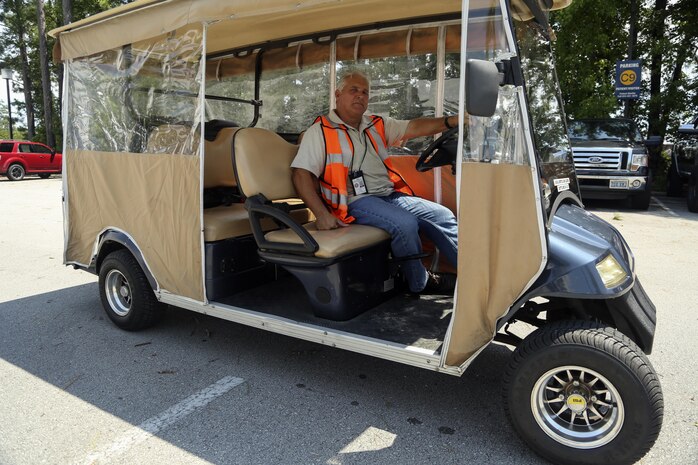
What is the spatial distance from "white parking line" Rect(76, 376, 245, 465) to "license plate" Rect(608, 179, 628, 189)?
29.8 ft

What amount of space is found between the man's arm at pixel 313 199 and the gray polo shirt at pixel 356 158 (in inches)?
2.3

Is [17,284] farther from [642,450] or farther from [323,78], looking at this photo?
[642,450]

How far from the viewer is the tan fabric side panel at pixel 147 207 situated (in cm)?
353

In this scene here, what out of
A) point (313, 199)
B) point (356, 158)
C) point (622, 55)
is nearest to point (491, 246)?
point (313, 199)

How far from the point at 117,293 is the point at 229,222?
1295mm

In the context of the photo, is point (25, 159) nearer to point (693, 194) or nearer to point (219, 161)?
point (219, 161)

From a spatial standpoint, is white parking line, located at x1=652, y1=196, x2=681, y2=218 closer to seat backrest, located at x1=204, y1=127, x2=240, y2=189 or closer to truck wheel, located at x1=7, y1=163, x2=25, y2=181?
seat backrest, located at x1=204, y1=127, x2=240, y2=189

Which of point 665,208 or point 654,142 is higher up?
point 654,142

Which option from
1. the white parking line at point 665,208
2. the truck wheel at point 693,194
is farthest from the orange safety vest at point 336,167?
the truck wheel at point 693,194

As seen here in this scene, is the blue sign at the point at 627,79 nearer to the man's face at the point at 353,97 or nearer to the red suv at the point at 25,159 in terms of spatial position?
the man's face at the point at 353,97

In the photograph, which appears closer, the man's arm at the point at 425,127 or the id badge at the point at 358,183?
the id badge at the point at 358,183

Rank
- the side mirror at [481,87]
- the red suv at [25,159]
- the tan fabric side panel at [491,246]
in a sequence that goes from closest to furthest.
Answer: the side mirror at [481,87], the tan fabric side panel at [491,246], the red suv at [25,159]

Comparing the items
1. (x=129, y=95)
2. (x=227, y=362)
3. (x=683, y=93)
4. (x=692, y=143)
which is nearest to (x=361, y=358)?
(x=227, y=362)

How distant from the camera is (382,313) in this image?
Answer: 3.34 m
